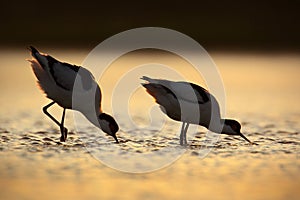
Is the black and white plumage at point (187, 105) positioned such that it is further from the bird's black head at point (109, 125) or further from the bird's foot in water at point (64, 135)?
the bird's foot in water at point (64, 135)

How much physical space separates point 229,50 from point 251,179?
18.5 meters

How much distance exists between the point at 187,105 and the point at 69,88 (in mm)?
1420

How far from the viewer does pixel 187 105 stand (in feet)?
36.2

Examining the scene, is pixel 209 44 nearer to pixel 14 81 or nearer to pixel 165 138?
pixel 14 81

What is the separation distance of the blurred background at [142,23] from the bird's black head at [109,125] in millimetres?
15629

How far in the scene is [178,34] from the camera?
30.5m

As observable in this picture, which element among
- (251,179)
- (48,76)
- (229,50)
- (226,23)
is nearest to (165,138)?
(48,76)

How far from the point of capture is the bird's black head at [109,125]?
427 inches

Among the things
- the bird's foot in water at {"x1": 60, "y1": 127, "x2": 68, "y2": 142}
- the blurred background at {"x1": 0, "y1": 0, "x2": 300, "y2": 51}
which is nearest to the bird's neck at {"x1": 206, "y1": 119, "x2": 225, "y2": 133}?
the bird's foot in water at {"x1": 60, "y1": 127, "x2": 68, "y2": 142}

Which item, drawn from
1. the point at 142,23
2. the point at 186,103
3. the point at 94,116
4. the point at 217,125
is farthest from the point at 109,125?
the point at 142,23

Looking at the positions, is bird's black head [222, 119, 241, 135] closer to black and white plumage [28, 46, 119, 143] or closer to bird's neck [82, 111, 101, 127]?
black and white plumage [28, 46, 119, 143]

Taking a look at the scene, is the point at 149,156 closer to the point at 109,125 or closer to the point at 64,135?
the point at 109,125

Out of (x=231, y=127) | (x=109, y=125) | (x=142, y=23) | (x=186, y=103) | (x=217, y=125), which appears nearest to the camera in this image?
(x=109, y=125)

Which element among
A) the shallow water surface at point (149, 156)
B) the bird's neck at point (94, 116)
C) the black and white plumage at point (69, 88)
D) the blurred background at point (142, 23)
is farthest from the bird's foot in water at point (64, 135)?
the blurred background at point (142, 23)
